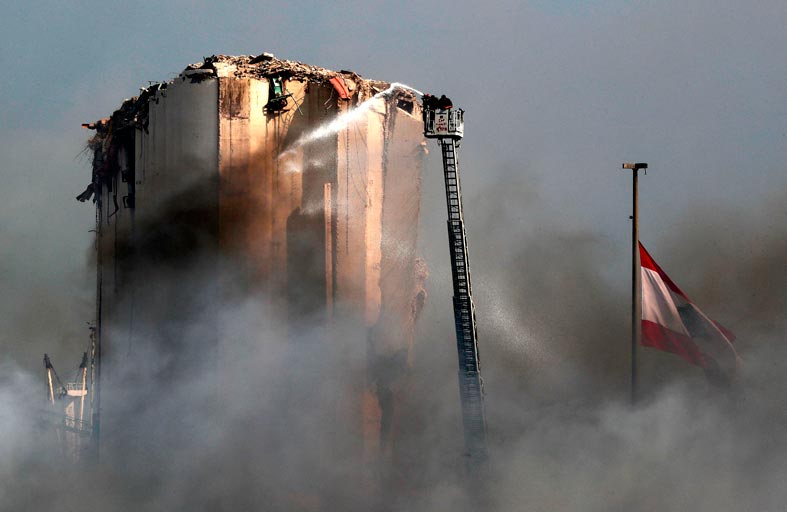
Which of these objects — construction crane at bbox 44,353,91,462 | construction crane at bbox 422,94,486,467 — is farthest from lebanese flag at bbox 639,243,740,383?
construction crane at bbox 44,353,91,462

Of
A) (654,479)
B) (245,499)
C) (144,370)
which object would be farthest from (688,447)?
(144,370)

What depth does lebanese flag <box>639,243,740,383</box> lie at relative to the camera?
32688mm

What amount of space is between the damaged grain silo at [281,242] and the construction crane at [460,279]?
366cm

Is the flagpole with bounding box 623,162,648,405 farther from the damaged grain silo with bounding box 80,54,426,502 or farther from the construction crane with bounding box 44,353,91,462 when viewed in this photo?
the construction crane with bounding box 44,353,91,462

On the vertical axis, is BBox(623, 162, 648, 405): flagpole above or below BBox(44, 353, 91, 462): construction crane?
above

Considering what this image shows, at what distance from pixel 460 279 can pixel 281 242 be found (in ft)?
19.6

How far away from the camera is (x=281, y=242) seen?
3828 centimetres

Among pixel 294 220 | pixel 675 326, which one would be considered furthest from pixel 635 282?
pixel 294 220

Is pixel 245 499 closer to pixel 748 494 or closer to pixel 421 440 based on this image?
pixel 421 440

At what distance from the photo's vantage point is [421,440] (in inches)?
1606

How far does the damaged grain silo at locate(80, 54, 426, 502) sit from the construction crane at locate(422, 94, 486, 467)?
12.0 ft

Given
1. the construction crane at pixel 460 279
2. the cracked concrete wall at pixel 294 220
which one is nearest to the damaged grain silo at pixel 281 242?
the cracked concrete wall at pixel 294 220

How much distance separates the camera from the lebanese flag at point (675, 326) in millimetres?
32688

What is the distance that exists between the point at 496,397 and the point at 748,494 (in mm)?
11497
